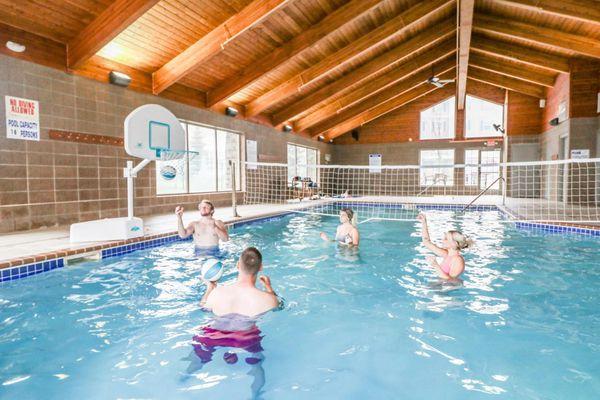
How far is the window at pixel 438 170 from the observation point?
17.1 meters

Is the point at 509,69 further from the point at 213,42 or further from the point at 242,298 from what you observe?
the point at 242,298

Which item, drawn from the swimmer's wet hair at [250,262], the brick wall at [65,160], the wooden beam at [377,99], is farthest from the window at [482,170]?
the swimmer's wet hair at [250,262]

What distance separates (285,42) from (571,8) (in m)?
5.90

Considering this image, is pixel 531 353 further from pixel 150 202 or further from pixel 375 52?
pixel 375 52

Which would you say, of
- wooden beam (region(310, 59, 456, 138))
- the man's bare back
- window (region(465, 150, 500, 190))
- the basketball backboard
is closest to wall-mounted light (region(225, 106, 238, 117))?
the basketball backboard

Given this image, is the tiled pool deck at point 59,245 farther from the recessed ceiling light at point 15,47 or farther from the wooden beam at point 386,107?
the wooden beam at point 386,107

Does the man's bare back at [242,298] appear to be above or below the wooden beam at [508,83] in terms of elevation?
below

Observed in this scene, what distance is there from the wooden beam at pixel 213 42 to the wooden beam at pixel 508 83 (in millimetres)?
10787

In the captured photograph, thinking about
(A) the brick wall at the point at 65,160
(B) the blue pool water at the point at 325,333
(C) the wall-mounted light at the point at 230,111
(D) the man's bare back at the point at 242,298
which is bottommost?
(B) the blue pool water at the point at 325,333

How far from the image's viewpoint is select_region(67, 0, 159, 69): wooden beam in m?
5.69

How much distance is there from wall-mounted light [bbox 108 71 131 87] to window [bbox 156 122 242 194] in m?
2.00

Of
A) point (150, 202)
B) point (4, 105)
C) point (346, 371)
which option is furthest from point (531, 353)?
point (150, 202)

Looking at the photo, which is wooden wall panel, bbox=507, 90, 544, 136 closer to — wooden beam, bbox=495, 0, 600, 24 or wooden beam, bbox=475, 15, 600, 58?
wooden beam, bbox=475, 15, 600, 58

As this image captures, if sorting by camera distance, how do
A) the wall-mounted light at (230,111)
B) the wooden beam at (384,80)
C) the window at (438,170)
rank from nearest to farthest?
the wall-mounted light at (230,111) → the wooden beam at (384,80) → the window at (438,170)
